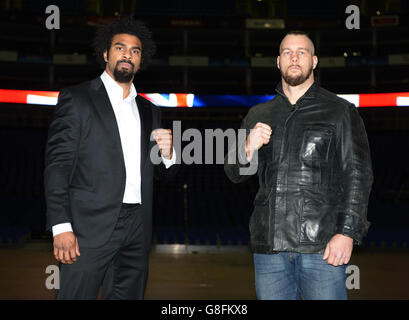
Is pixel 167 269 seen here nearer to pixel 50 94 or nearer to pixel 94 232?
pixel 94 232

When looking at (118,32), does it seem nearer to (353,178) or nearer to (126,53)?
(126,53)

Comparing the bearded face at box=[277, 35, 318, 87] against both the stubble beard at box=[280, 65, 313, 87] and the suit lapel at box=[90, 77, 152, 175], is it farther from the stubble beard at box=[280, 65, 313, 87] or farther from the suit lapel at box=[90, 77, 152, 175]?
the suit lapel at box=[90, 77, 152, 175]

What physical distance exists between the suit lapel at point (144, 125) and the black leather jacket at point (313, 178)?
0.53 meters

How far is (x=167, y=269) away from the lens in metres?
8.91

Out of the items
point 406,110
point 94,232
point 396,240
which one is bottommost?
point 396,240

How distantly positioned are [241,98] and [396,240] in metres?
8.06

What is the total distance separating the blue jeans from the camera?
2.14m

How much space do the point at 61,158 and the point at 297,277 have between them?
1314 millimetres

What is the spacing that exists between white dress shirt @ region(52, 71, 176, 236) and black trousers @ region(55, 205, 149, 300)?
0.10 metres

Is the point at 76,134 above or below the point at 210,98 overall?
below

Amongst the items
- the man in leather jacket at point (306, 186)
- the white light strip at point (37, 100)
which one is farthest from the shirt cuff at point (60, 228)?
the white light strip at point (37, 100)

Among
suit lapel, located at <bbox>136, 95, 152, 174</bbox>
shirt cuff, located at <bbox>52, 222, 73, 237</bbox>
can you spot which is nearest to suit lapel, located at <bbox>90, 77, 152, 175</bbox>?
suit lapel, located at <bbox>136, 95, 152, 174</bbox>

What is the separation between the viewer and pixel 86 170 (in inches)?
93.1
